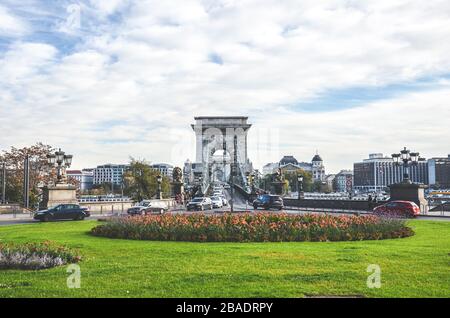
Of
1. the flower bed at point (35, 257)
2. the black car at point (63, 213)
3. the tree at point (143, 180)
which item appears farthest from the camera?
the tree at point (143, 180)

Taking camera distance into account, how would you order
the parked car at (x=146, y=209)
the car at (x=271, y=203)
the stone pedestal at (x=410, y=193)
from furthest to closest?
the car at (x=271, y=203) → the stone pedestal at (x=410, y=193) → the parked car at (x=146, y=209)

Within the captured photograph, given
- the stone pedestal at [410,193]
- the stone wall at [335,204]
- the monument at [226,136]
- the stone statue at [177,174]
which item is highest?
the monument at [226,136]

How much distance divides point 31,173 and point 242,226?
43996 millimetres

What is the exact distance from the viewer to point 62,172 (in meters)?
38.8

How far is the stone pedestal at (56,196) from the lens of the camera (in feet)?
117

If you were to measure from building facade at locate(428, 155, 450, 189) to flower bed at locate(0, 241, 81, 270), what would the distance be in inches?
6382

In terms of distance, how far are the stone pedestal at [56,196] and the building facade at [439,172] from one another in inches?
5674

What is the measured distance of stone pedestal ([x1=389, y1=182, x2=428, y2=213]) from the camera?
116 ft

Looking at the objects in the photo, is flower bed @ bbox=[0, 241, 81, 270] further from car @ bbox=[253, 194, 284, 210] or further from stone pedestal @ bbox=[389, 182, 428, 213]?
car @ bbox=[253, 194, 284, 210]

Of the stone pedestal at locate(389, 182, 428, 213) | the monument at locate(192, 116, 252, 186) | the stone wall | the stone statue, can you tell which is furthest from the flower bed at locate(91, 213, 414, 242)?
the monument at locate(192, 116, 252, 186)

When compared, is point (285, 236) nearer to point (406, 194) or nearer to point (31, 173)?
point (406, 194)

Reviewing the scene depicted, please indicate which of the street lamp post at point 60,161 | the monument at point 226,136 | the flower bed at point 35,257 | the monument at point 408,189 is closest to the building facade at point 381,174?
the monument at point 226,136

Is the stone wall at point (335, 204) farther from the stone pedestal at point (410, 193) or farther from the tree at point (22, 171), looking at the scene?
the tree at point (22, 171)
